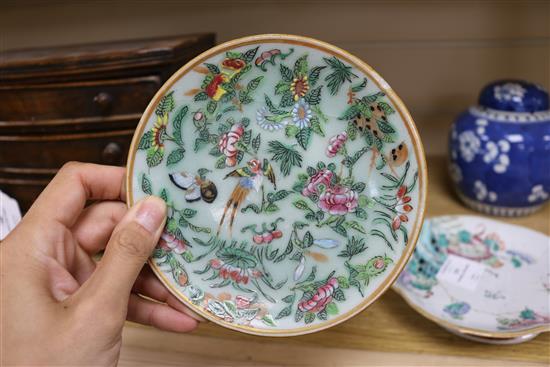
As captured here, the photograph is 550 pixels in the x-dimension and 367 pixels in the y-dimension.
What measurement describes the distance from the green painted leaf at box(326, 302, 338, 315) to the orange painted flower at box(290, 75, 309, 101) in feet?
0.83

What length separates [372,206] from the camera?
56cm

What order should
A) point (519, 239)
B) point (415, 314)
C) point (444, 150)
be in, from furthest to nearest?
1. point (444, 150)
2. point (519, 239)
3. point (415, 314)

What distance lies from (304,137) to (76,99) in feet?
1.40

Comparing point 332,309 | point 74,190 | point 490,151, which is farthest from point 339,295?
point 490,151

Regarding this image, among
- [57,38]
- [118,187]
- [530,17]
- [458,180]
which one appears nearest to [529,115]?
[458,180]

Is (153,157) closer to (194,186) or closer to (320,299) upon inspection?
(194,186)

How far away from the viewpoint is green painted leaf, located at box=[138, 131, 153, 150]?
1.72 ft

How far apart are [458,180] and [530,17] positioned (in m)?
0.43

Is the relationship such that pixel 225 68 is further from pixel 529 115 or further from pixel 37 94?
pixel 529 115

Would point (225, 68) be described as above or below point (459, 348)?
above

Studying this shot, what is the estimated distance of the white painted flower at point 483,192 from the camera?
0.85 meters

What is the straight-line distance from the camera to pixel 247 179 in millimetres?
630

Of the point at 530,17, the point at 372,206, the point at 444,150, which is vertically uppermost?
the point at 530,17

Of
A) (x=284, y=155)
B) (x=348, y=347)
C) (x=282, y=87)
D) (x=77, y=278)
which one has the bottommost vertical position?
(x=348, y=347)
